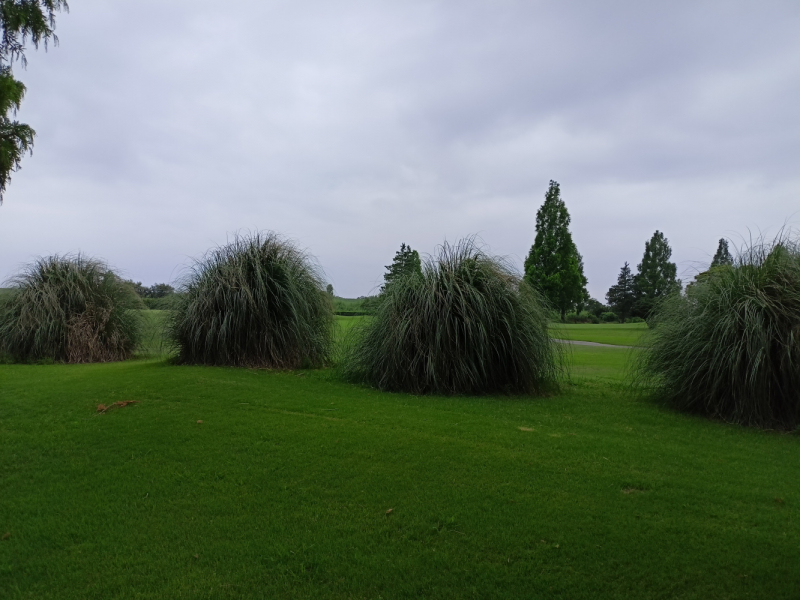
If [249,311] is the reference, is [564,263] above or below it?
above

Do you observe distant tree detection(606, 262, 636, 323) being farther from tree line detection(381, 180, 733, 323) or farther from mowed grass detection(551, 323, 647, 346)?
mowed grass detection(551, 323, 647, 346)

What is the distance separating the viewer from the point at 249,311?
978 cm

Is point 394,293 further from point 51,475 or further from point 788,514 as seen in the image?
point 788,514

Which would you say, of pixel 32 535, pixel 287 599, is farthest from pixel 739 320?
pixel 32 535

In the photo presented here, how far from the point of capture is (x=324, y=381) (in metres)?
8.51

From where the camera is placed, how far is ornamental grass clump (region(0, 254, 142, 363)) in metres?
12.0

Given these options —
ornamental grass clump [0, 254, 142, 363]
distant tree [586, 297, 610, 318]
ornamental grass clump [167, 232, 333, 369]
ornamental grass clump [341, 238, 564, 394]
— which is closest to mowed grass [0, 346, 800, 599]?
ornamental grass clump [341, 238, 564, 394]

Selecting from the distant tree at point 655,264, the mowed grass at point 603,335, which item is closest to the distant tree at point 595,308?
the distant tree at point 655,264

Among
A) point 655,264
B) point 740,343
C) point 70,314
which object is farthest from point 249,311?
point 655,264

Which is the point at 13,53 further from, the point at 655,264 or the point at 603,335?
the point at 655,264

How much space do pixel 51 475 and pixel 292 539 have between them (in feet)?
7.98

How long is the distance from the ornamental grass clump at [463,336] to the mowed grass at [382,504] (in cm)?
143

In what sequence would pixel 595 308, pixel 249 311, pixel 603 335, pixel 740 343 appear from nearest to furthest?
pixel 740 343, pixel 249 311, pixel 603 335, pixel 595 308

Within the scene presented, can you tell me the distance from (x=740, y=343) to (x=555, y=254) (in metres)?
37.1
